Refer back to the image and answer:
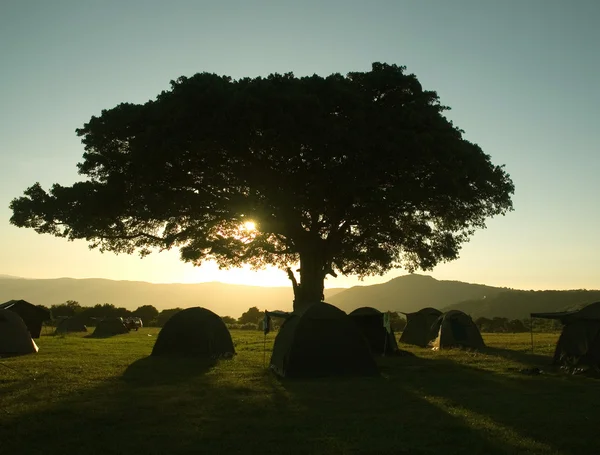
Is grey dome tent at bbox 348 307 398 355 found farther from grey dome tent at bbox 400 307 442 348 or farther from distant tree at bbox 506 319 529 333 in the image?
distant tree at bbox 506 319 529 333

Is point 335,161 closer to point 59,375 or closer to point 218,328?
point 218,328

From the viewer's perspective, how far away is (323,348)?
16.2 m

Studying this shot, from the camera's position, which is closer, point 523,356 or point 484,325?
point 523,356

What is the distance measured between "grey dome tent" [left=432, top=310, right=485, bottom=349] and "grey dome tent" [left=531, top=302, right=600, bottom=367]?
8.42 metres

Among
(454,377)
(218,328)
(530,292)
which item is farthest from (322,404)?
(530,292)

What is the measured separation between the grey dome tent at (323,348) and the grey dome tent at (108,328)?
2828cm

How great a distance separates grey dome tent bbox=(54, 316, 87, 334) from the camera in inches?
1817

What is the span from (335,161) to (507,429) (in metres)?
14.5

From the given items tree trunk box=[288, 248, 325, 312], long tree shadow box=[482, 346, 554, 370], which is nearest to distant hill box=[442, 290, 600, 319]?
long tree shadow box=[482, 346, 554, 370]

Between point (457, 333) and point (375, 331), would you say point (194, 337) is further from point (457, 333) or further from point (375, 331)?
point (457, 333)

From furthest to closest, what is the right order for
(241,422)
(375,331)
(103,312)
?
1. (103,312)
2. (375,331)
3. (241,422)

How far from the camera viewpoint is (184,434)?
28.1ft

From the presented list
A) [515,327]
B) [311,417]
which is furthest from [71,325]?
[311,417]

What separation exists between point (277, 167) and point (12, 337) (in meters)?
13.1
